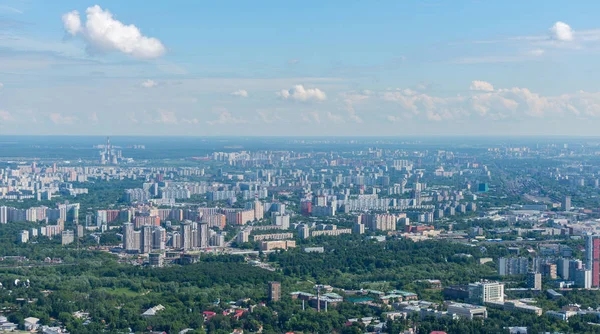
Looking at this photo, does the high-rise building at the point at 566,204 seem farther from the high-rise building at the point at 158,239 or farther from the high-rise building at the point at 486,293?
the high-rise building at the point at 486,293

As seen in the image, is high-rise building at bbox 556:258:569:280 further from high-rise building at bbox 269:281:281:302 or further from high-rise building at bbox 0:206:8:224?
high-rise building at bbox 0:206:8:224

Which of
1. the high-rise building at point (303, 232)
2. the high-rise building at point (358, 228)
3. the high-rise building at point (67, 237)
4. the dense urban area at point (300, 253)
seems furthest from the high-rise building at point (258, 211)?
the high-rise building at point (67, 237)

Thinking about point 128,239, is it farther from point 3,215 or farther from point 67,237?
point 3,215

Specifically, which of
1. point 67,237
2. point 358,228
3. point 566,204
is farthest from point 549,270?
point 566,204

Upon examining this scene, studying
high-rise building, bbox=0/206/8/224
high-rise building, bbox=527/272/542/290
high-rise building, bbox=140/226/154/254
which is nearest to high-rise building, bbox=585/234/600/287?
high-rise building, bbox=527/272/542/290

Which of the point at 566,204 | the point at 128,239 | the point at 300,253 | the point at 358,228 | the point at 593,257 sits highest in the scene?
the point at 593,257
